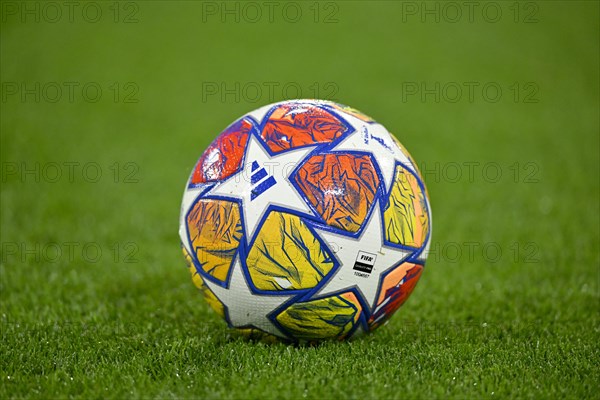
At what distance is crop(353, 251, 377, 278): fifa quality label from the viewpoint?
3852mm

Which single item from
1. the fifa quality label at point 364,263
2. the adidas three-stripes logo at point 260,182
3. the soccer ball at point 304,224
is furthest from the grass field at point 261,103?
the adidas three-stripes logo at point 260,182

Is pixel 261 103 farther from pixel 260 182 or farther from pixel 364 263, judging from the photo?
pixel 364 263

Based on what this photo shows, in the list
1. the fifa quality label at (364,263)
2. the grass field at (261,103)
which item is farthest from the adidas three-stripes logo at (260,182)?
the grass field at (261,103)

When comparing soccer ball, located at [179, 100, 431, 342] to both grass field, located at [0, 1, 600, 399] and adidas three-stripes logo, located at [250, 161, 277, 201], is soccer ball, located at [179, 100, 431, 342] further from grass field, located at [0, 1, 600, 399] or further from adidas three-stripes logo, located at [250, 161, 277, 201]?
grass field, located at [0, 1, 600, 399]

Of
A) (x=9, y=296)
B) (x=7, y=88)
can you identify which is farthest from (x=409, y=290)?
(x=7, y=88)

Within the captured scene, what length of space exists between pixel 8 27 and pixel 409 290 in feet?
57.5

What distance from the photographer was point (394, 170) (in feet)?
13.2

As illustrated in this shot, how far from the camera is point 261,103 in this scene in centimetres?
1368

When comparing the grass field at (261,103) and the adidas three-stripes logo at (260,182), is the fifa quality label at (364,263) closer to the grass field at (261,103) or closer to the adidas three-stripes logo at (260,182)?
the grass field at (261,103)

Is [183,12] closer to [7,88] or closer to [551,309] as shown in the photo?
[7,88]

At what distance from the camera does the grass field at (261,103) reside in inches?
150

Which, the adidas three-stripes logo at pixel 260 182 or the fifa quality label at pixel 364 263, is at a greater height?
the adidas three-stripes logo at pixel 260 182

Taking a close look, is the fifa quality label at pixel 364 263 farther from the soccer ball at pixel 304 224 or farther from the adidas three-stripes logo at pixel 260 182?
the adidas three-stripes logo at pixel 260 182

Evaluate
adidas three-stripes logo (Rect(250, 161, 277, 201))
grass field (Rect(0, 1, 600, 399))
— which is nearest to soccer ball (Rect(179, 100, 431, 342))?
adidas three-stripes logo (Rect(250, 161, 277, 201))
